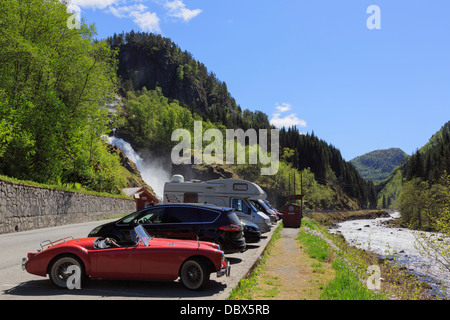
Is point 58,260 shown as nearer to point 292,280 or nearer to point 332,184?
point 292,280

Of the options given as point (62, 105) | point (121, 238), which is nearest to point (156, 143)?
point (62, 105)

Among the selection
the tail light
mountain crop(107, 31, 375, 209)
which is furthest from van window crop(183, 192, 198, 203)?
mountain crop(107, 31, 375, 209)

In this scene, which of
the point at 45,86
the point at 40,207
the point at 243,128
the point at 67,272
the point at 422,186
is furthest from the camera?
the point at 243,128

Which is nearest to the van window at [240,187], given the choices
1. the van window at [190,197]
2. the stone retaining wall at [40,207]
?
the van window at [190,197]

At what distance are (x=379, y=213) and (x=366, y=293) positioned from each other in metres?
159

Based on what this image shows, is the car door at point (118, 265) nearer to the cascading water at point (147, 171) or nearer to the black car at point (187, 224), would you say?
the black car at point (187, 224)

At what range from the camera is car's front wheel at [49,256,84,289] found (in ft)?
23.1

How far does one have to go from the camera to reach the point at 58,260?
281 inches

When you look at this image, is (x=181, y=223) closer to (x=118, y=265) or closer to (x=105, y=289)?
(x=118, y=265)

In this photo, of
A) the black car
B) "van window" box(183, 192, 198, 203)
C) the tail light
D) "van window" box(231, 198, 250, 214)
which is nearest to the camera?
the black car

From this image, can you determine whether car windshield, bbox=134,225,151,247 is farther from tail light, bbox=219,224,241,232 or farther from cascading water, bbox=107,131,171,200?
cascading water, bbox=107,131,171,200

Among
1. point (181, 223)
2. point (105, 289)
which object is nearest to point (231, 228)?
point (181, 223)

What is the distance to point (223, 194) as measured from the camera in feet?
65.0

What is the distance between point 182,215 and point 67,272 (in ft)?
12.1
